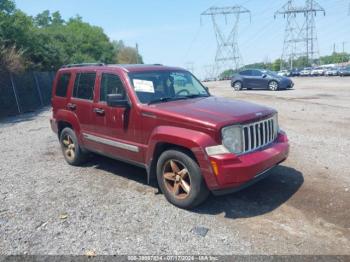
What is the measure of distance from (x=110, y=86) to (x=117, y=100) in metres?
0.66

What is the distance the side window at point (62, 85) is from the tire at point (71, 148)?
2.38 feet

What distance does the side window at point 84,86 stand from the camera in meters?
5.85

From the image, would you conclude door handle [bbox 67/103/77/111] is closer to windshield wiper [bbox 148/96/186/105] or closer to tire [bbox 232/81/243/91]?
windshield wiper [bbox 148/96/186/105]

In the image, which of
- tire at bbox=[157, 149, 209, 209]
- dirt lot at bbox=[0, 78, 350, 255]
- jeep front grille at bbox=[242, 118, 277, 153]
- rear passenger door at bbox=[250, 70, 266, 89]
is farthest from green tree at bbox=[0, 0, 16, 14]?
jeep front grille at bbox=[242, 118, 277, 153]

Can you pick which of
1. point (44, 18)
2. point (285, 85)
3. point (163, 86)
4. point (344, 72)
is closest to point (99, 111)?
point (163, 86)

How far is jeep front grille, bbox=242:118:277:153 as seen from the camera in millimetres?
4242

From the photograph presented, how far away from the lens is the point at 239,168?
397 cm

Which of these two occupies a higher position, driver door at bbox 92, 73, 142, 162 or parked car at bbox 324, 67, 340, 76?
driver door at bbox 92, 73, 142, 162

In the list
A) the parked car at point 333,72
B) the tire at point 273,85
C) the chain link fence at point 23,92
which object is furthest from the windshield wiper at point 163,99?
the parked car at point 333,72

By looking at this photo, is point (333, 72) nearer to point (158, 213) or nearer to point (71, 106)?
point (71, 106)

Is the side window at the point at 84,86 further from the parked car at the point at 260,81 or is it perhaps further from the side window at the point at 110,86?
the parked car at the point at 260,81

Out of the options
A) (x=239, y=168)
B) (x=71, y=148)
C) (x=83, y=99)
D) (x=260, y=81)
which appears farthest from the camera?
(x=260, y=81)

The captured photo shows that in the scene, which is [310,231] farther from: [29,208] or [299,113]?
[299,113]

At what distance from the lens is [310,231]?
3.80 m
